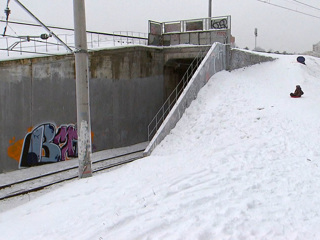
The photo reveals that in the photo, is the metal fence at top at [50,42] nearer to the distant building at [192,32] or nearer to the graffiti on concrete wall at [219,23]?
the distant building at [192,32]

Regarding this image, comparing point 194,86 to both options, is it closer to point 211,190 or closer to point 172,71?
point 211,190

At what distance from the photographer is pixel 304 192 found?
18.6ft

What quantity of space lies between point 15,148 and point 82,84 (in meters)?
5.58

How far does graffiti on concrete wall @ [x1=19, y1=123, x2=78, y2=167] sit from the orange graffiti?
15cm

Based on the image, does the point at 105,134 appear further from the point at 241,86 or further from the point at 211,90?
the point at 241,86

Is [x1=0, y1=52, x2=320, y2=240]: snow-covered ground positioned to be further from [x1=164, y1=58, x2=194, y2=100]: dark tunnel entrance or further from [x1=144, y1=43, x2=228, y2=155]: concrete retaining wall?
[x1=164, y1=58, x2=194, y2=100]: dark tunnel entrance

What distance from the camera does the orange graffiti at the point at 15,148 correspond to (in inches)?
519

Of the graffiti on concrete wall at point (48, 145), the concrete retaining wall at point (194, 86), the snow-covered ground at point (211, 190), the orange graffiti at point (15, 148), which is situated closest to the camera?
the snow-covered ground at point (211, 190)

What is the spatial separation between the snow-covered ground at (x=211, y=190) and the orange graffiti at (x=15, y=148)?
568 cm

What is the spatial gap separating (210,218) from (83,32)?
7330 mm

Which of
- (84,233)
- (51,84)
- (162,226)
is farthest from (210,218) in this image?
(51,84)

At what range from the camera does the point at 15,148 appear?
13.3 meters

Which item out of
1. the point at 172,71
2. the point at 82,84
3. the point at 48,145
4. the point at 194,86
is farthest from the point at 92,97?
the point at 172,71

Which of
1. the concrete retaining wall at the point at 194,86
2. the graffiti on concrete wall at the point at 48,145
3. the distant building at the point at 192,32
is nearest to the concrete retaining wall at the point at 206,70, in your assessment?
the concrete retaining wall at the point at 194,86
